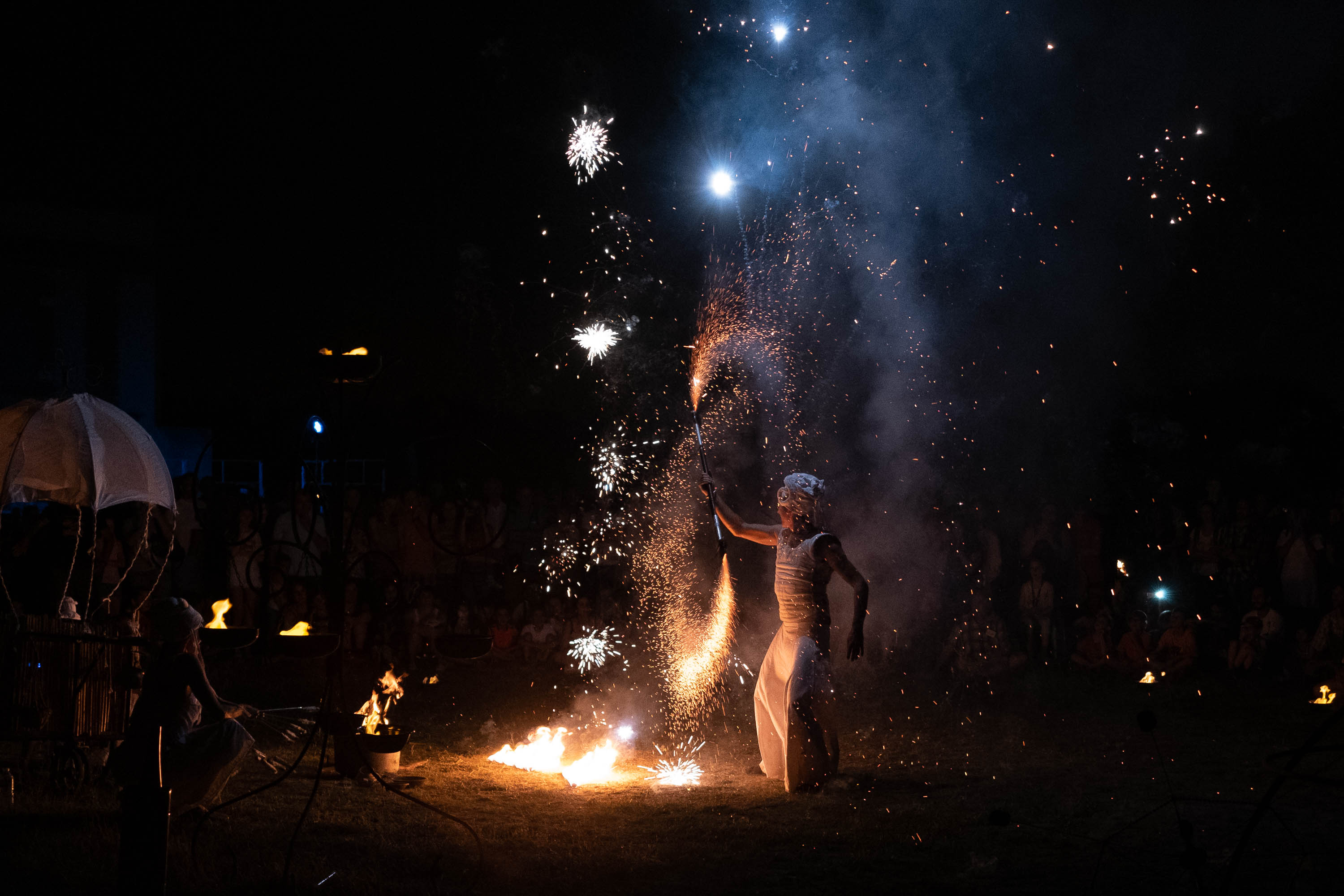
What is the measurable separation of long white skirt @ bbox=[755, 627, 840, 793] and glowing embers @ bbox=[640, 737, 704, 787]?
522 mm

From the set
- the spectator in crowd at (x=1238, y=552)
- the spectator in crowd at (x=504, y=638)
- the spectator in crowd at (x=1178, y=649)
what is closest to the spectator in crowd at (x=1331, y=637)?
the spectator in crowd at (x=1238, y=552)

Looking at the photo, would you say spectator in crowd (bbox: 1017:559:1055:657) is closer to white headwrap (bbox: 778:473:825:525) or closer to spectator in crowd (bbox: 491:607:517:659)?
white headwrap (bbox: 778:473:825:525)

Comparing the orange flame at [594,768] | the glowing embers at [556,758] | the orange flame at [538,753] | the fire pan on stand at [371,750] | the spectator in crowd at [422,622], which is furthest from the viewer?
the spectator in crowd at [422,622]

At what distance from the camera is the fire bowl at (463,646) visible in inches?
231

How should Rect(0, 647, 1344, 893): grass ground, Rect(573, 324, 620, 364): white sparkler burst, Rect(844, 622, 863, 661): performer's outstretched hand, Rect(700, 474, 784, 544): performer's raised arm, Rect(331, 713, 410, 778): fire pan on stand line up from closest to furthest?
Rect(0, 647, 1344, 893): grass ground < Rect(844, 622, 863, 661): performer's outstretched hand < Rect(331, 713, 410, 778): fire pan on stand < Rect(700, 474, 784, 544): performer's raised arm < Rect(573, 324, 620, 364): white sparkler burst

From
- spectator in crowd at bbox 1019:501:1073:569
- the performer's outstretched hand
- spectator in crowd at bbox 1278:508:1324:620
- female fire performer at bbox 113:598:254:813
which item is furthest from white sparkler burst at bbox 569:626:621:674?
spectator in crowd at bbox 1278:508:1324:620

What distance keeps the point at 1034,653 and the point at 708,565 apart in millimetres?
3651

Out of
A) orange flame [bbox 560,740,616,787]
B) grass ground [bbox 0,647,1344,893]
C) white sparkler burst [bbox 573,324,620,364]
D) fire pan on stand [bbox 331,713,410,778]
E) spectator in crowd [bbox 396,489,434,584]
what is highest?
white sparkler burst [bbox 573,324,620,364]

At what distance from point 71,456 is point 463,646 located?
3.56 m

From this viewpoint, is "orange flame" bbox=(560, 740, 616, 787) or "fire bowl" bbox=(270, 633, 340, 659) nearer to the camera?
"fire bowl" bbox=(270, 633, 340, 659)

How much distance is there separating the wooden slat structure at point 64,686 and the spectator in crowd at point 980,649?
24.3ft

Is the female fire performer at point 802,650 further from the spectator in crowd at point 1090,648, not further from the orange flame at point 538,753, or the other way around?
the spectator in crowd at point 1090,648

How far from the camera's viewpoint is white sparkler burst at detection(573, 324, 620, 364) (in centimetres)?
1167

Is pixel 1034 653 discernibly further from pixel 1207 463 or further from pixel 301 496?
pixel 301 496
